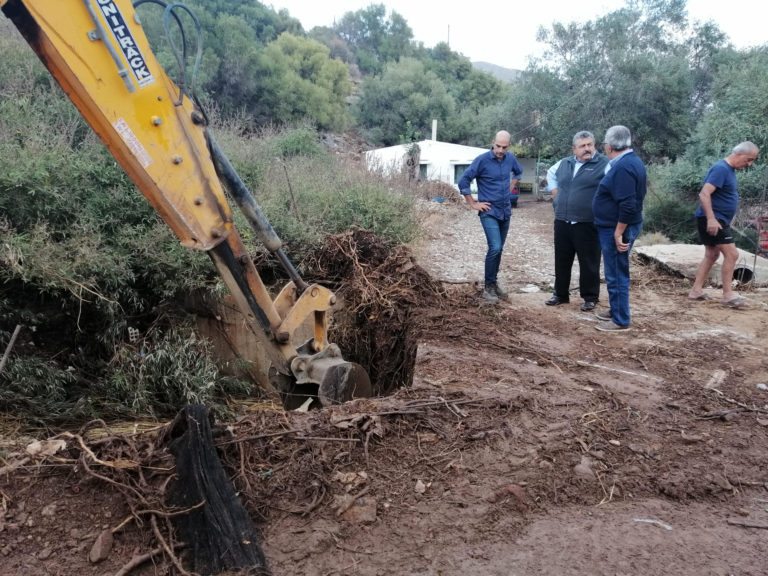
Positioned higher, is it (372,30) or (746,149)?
(372,30)

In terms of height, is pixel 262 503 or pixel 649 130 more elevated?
pixel 649 130

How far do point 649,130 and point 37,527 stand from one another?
26565 millimetres

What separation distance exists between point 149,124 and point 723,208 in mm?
6199

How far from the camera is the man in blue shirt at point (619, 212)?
540 centimetres

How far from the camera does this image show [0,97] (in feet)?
27.1

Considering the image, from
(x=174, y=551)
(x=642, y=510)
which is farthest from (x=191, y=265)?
(x=642, y=510)

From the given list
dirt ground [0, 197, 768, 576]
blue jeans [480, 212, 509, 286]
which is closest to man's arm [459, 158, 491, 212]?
blue jeans [480, 212, 509, 286]

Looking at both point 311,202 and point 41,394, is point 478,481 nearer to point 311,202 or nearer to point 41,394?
point 41,394

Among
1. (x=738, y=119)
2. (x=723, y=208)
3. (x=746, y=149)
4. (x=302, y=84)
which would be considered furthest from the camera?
(x=302, y=84)

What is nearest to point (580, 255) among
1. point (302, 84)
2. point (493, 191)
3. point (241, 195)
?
point (493, 191)

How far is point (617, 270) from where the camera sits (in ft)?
18.5

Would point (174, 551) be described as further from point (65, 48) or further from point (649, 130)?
point (649, 130)

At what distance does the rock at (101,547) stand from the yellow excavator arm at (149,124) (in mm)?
1576

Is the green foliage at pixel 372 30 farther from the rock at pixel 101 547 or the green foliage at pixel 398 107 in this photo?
the rock at pixel 101 547
